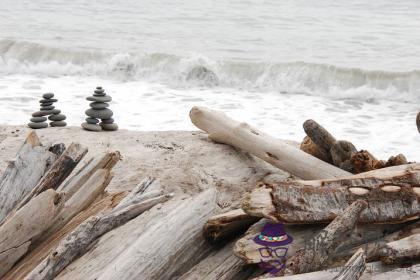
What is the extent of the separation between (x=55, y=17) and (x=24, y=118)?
37.4 ft

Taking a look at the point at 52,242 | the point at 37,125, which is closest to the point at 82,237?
the point at 52,242

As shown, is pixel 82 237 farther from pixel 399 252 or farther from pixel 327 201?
pixel 399 252

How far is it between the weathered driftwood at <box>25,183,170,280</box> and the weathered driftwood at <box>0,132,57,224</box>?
2.03 feet

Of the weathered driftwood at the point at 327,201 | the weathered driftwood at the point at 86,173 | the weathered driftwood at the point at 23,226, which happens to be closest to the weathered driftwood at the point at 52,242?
the weathered driftwood at the point at 23,226

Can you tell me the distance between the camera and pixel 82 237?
3.68m

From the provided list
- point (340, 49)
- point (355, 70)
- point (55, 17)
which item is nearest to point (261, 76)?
point (355, 70)

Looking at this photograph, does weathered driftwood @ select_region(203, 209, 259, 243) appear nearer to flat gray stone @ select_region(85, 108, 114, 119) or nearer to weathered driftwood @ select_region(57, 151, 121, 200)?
weathered driftwood @ select_region(57, 151, 121, 200)

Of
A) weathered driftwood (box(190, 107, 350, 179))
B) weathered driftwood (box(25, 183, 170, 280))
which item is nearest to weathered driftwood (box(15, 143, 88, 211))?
weathered driftwood (box(25, 183, 170, 280))

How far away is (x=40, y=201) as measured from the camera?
3.76 meters

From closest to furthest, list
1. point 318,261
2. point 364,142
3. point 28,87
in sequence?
point 318,261, point 364,142, point 28,87

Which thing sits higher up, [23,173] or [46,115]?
[23,173]

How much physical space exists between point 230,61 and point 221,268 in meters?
12.4

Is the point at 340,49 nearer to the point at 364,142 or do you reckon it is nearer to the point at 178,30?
the point at 178,30

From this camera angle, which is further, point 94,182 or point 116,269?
point 94,182
